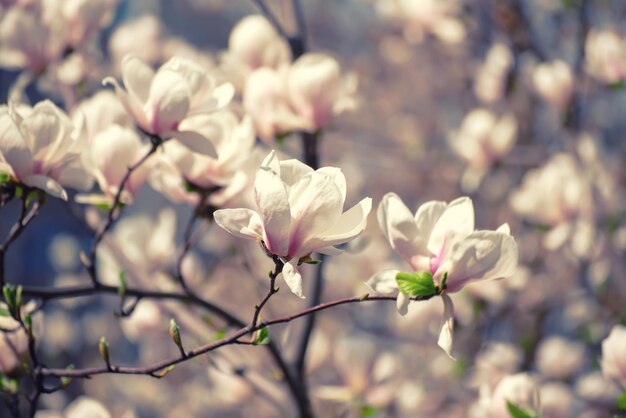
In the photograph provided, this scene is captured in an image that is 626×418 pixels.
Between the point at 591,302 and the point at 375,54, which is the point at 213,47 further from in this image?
the point at 591,302

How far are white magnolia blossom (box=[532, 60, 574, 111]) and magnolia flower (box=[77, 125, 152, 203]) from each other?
1.23 m

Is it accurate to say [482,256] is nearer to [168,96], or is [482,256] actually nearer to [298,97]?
[168,96]

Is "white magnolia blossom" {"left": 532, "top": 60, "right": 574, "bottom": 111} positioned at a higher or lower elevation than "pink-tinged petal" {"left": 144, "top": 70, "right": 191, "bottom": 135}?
lower

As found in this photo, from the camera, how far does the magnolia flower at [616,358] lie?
897mm

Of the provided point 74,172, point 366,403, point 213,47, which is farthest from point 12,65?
point 213,47

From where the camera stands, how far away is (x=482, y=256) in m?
0.67

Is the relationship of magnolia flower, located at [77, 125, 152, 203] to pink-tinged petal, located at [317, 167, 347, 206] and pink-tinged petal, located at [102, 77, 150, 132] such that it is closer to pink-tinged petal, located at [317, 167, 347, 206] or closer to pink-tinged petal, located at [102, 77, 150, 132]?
pink-tinged petal, located at [102, 77, 150, 132]

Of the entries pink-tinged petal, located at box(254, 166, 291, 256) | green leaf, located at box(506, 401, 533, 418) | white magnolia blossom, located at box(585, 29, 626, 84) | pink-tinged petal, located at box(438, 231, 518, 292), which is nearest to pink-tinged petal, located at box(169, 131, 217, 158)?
pink-tinged petal, located at box(254, 166, 291, 256)

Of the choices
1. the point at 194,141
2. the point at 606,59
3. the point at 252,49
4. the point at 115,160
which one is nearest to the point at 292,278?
the point at 194,141

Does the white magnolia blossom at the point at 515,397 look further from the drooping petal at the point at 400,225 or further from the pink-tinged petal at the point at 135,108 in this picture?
the pink-tinged petal at the point at 135,108

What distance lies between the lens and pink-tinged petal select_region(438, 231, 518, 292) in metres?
0.67

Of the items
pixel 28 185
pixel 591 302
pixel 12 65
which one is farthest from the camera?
pixel 591 302

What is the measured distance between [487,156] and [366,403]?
73 cm

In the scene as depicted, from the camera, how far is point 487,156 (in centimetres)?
176
